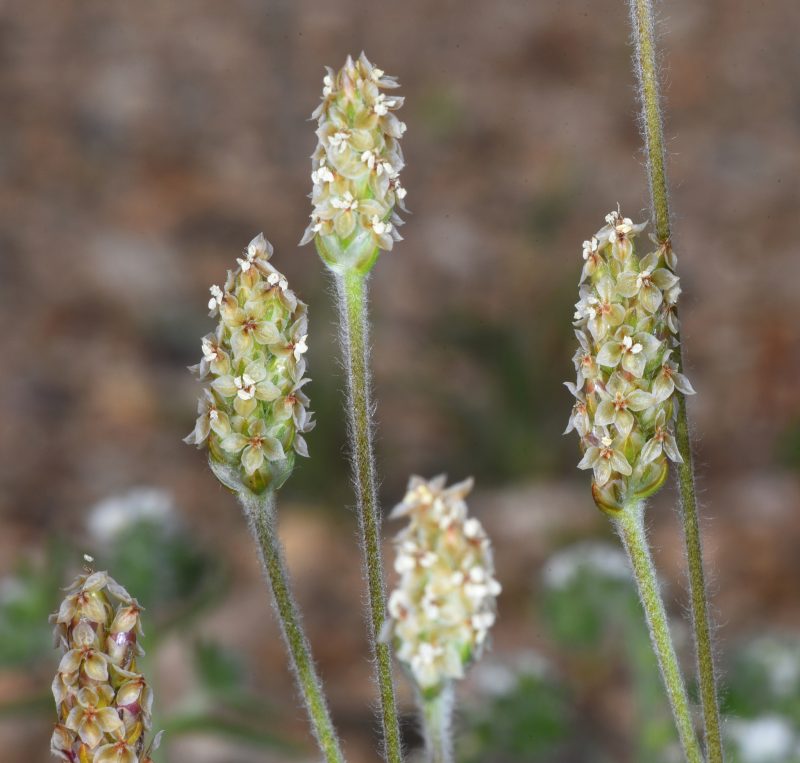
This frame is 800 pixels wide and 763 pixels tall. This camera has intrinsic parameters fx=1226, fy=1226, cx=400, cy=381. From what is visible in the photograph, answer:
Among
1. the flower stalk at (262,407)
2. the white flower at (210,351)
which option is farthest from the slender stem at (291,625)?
the white flower at (210,351)

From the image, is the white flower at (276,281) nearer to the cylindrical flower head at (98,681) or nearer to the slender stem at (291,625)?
the slender stem at (291,625)

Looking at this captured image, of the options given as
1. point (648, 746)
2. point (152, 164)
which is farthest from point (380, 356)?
point (648, 746)

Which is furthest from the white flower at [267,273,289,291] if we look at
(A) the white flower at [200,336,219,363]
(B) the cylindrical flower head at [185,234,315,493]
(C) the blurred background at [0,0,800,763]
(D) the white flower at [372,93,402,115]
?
(C) the blurred background at [0,0,800,763]

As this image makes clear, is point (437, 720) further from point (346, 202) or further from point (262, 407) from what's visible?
point (346, 202)

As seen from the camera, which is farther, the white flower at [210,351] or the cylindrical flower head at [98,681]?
the white flower at [210,351]

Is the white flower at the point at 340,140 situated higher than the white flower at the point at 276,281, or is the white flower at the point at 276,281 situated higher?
the white flower at the point at 340,140

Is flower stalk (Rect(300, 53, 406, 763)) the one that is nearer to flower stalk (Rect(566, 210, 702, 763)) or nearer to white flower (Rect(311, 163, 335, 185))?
white flower (Rect(311, 163, 335, 185))
